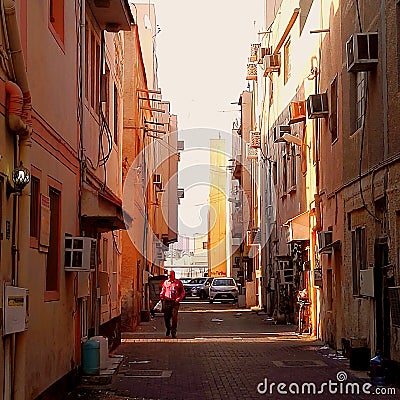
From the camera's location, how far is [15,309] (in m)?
8.90

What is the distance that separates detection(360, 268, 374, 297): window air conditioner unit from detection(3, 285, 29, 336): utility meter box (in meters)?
7.36

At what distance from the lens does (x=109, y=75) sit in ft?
62.7

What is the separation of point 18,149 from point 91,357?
588 cm

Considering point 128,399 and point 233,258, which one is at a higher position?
point 233,258

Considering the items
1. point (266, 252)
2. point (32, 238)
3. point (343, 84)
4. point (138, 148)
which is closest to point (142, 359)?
point (343, 84)

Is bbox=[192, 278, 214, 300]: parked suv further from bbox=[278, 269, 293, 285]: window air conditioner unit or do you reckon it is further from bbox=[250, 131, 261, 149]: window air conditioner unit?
bbox=[278, 269, 293, 285]: window air conditioner unit

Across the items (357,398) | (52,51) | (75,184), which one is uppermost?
(52,51)

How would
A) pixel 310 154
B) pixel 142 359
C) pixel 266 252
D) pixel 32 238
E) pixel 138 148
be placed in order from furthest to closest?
pixel 266 252, pixel 138 148, pixel 310 154, pixel 142 359, pixel 32 238

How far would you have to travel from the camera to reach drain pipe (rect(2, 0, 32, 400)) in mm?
8844

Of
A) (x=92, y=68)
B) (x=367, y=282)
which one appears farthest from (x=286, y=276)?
(x=92, y=68)

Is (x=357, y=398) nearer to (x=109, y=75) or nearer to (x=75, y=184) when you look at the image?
(x=75, y=184)

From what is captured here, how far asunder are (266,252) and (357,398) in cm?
2657

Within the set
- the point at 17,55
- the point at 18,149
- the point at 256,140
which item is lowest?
the point at 18,149

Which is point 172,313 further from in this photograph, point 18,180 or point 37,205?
point 18,180
